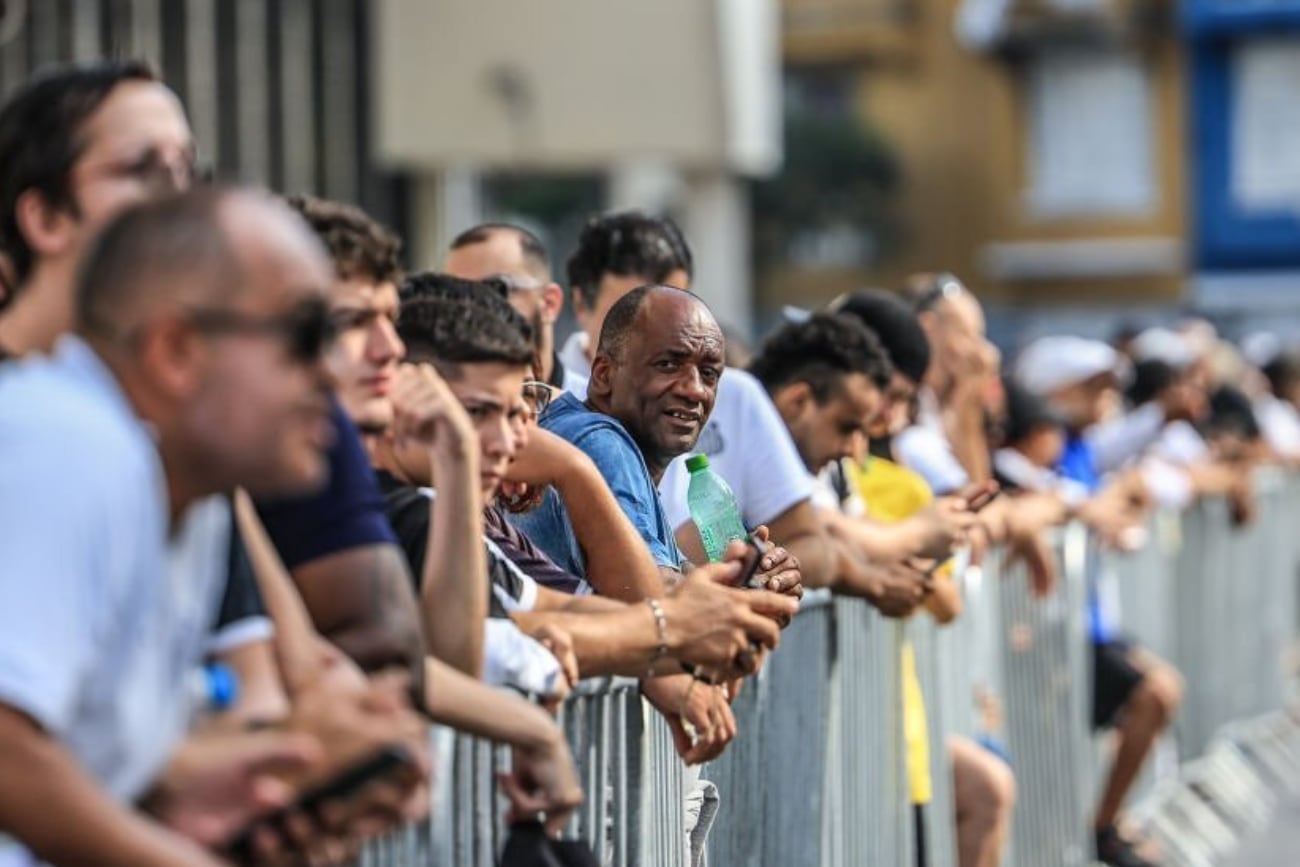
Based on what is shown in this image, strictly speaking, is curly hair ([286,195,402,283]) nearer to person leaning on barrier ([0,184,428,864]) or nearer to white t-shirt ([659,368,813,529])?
person leaning on barrier ([0,184,428,864])

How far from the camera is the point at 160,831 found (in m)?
2.89

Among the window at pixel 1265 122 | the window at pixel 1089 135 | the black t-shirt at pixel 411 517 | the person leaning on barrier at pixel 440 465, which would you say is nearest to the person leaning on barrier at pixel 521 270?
the black t-shirt at pixel 411 517

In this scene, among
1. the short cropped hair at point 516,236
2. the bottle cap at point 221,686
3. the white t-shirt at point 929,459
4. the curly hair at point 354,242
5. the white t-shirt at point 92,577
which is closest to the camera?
the white t-shirt at point 92,577

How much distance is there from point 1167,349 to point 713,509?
10054 mm

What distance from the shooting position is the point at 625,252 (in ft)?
22.6

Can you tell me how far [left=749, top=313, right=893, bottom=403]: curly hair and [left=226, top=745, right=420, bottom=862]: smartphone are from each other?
4.07 m

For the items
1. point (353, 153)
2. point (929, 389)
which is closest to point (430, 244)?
point (353, 153)

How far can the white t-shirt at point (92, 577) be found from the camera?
9.00 ft

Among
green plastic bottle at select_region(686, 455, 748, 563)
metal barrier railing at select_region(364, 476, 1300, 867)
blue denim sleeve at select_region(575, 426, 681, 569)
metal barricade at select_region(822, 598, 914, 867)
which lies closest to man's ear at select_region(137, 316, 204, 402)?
metal barrier railing at select_region(364, 476, 1300, 867)

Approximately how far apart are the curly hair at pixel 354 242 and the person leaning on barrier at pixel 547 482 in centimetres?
14

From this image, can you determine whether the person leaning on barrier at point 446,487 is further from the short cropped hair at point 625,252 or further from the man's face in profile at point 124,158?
the short cropped hair at point 625,252

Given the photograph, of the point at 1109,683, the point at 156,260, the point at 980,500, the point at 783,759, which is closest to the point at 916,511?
the point at 980,500

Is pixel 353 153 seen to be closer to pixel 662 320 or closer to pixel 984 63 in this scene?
Result: pixel 662 320

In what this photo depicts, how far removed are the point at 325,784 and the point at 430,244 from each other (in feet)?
42.9
